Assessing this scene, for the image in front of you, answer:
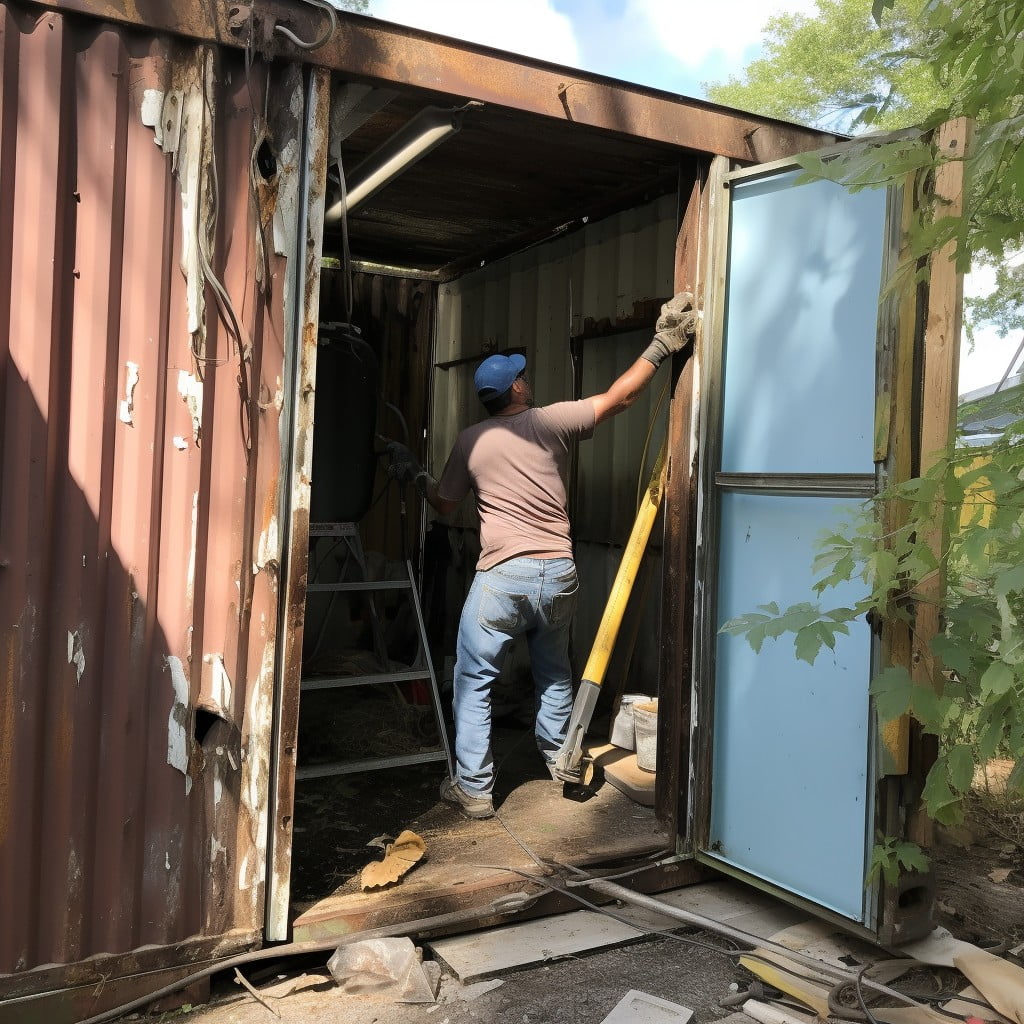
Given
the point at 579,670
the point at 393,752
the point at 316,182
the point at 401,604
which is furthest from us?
the point at 401,604

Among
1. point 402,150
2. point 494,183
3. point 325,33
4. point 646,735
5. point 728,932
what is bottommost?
point 728,932

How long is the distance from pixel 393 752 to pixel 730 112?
3.47m

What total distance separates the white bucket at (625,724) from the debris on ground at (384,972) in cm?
196

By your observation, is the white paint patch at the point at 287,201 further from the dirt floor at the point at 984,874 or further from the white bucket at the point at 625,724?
the dirt floor at the point at 984,874

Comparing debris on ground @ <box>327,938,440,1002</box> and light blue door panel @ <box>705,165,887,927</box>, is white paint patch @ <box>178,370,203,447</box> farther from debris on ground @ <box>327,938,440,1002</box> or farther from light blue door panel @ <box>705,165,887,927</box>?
light blue door panel @ <box>705,165,887,927</box>

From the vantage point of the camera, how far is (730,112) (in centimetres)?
368

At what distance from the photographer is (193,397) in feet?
9.00

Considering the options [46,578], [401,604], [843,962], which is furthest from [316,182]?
[401,604]

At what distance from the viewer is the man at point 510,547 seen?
414 cm

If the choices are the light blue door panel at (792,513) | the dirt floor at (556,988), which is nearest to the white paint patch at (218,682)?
the dirt floor at (556,988)

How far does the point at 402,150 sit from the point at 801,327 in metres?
1.91

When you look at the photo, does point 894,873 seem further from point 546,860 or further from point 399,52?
point 399,52

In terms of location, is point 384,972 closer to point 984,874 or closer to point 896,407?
point 896,407

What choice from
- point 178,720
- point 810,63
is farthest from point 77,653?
point 810,63
